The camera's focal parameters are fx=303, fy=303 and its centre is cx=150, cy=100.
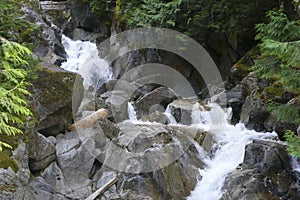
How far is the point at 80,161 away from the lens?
8.77m

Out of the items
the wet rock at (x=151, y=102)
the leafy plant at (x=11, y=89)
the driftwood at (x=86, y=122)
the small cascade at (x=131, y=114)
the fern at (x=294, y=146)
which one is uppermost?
the leafy plant at (x=11, y=89)

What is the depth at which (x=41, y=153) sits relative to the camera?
8195 millimetres

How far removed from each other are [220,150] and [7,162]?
21.6 ft

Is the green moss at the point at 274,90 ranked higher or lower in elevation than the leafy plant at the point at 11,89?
lower

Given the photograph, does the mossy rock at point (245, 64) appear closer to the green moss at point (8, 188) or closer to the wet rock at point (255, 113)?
the wet rock at point (255, 113)

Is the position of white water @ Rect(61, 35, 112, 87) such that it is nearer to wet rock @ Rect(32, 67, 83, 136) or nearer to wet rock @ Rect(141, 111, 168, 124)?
wet rock @ Rect(141, 111, 168, 124)

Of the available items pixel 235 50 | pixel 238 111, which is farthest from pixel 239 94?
pixel 235 50

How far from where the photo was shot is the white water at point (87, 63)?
65.7 ft

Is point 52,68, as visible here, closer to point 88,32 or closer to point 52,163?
point 52,163

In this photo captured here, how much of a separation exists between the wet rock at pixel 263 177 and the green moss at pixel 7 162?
17.1 ft

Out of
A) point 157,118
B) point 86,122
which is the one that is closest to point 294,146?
point 86,122

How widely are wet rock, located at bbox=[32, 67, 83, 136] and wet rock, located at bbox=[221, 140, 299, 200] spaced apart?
528cm

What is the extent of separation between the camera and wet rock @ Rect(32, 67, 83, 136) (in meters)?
9.09

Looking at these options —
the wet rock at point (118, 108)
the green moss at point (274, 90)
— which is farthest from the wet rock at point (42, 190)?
the green moss at point (274, 90)
